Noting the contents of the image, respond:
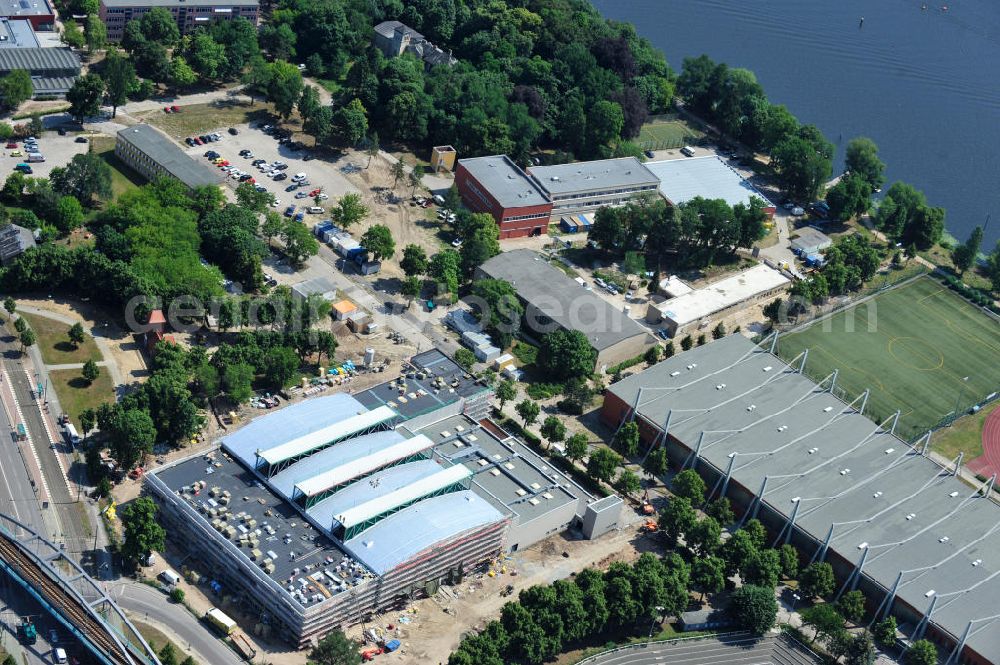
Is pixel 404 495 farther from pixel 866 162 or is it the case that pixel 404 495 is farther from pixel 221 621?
pixel 866 162

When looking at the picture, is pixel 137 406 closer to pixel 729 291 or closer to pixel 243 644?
pixel 243 644

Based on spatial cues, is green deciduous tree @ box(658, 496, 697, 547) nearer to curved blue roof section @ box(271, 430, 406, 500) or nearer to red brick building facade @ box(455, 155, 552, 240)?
curved blue roof section @ box(271, 430, 406, 500)

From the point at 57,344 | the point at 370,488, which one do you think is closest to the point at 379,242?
the point at 57,344

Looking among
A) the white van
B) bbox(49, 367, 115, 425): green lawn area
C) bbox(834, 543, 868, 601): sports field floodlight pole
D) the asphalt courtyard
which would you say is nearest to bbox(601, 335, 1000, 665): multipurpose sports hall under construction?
bbox(834, 543, 868, 601): sports field floodlight pole

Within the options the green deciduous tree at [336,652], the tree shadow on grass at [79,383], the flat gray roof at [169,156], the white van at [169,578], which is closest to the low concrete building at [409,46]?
the flat gray roof at [169,156]

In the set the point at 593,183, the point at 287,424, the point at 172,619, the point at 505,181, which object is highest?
the point at 593,183

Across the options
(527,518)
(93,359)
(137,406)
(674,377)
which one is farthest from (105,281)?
(674,377)
